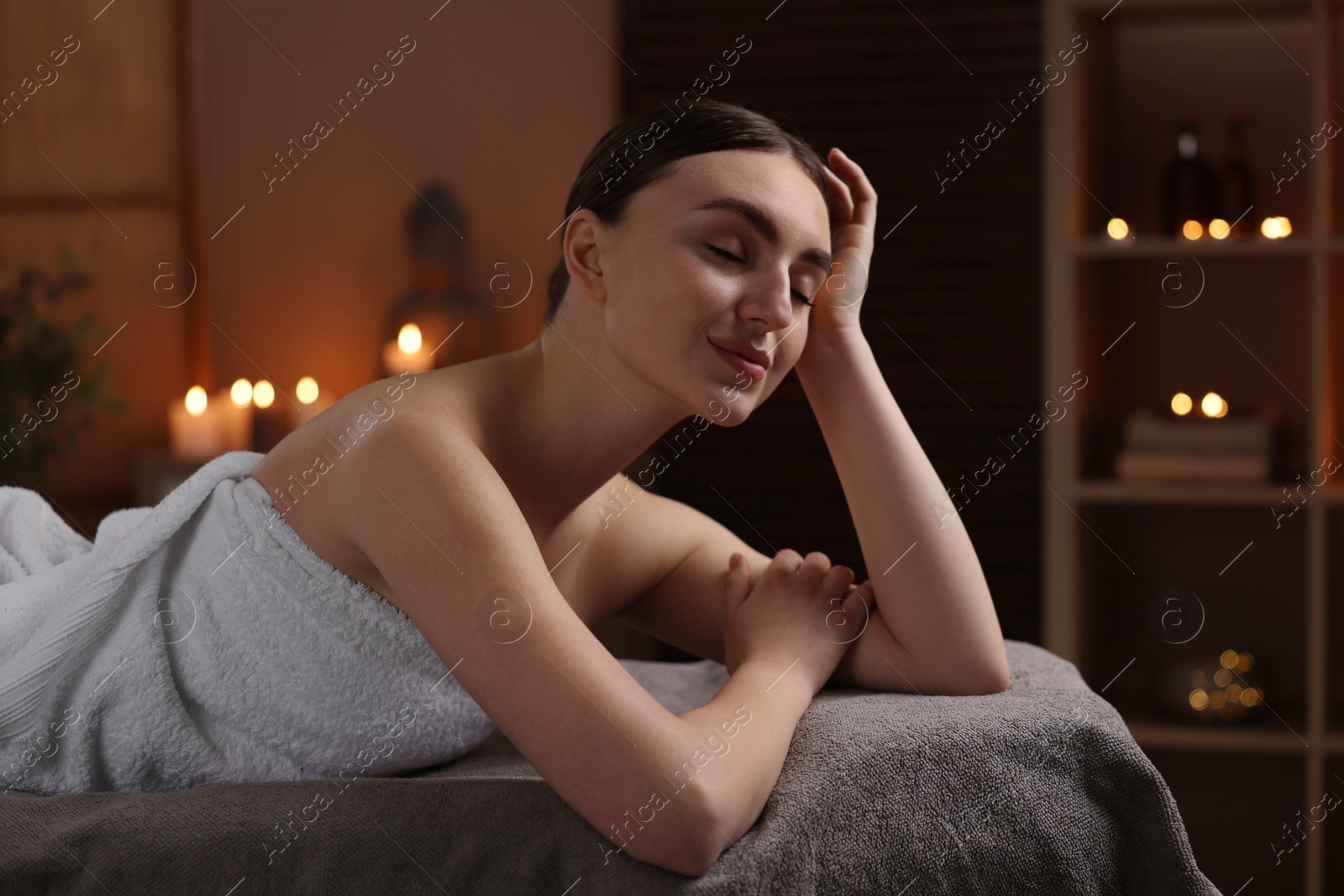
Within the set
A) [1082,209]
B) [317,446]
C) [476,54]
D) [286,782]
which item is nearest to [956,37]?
[1082,209]

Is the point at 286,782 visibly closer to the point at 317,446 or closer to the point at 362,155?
the point at 317,446

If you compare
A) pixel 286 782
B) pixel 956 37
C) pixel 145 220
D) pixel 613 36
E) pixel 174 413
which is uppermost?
pixel 145 220

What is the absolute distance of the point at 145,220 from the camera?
3215 mm

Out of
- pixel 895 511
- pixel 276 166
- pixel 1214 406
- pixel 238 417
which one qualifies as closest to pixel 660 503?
pixel 895 511

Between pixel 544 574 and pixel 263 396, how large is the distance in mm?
2482

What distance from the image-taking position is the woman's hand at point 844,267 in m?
1.22

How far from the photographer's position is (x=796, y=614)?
1.15 metres

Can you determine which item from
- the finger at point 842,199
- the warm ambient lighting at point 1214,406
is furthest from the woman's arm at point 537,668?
the warm ambient lighting at point 1214,406

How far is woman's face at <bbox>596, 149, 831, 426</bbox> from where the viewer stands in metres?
1.02

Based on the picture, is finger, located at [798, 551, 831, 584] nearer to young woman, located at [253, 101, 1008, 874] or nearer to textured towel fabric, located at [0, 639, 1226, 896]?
young woman, located at [253, 101, 1008, 874]

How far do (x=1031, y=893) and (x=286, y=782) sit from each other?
62cm

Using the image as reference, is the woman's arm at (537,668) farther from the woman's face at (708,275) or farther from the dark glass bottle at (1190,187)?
the dark glass bottle at (1190,187)

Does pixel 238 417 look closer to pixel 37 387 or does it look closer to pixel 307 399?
pixel 307 399

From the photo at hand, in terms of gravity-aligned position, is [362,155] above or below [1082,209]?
above
